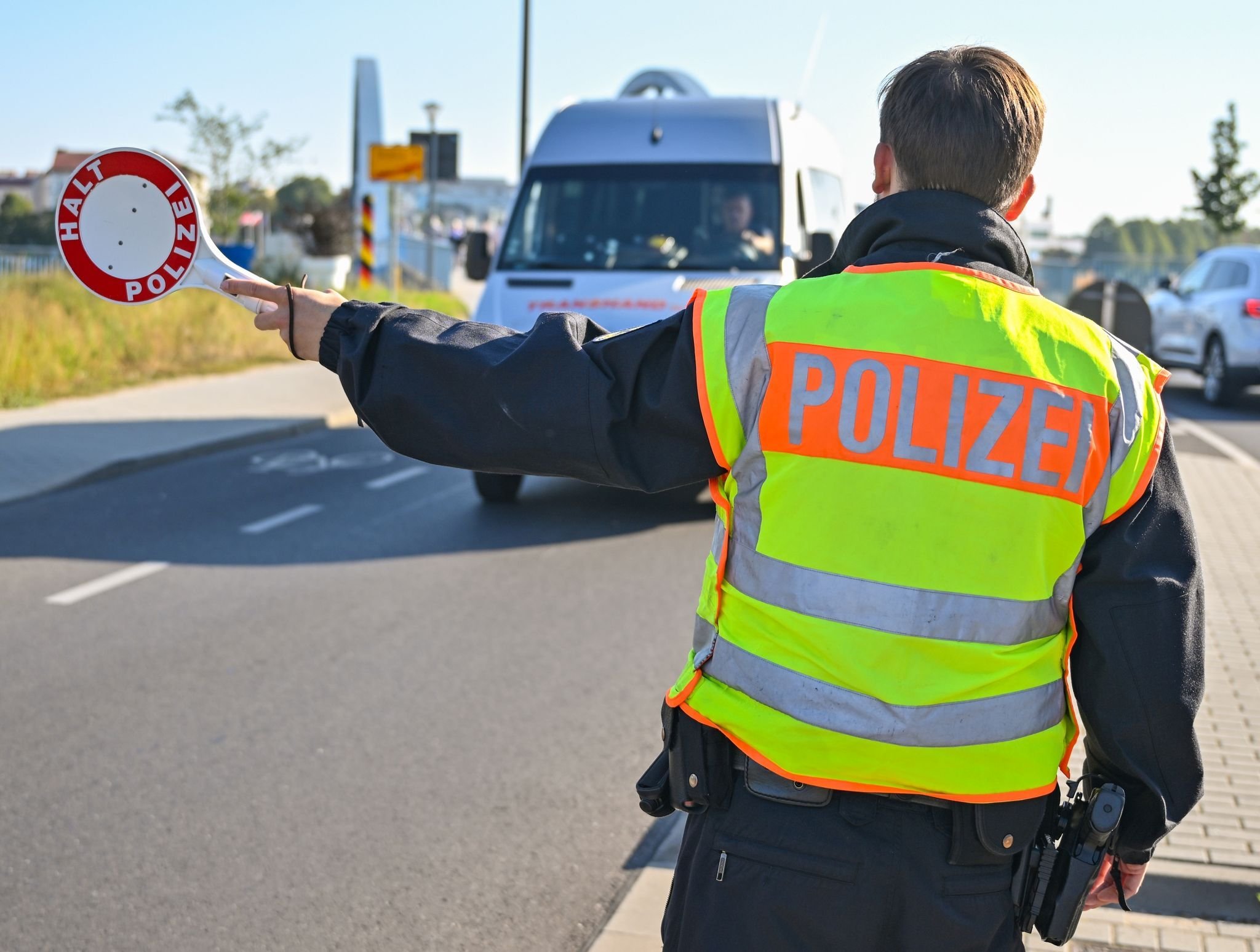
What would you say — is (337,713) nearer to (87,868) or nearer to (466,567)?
(87,868)

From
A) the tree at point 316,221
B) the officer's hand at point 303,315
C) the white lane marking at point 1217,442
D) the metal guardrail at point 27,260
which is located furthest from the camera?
the tree at point 316,221

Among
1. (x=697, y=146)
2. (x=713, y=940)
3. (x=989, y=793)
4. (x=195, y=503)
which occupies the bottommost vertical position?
(x=195, y=503)

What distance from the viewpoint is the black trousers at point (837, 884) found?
1812 mm

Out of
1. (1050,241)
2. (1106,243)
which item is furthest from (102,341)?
(1050,241)

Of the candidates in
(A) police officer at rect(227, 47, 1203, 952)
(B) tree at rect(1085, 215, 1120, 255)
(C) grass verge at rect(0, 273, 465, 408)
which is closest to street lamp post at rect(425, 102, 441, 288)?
(C) grass verge at rect(0, 273, 465, 408)

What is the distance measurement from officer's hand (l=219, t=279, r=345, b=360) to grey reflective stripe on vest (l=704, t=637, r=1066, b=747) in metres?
0.76

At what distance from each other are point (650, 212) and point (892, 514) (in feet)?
26.8

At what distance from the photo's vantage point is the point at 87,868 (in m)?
3.86

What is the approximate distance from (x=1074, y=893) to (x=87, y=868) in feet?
9.55

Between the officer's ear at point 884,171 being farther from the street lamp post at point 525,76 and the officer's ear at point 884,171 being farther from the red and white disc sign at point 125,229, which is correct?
the street lamp post at point 525,76

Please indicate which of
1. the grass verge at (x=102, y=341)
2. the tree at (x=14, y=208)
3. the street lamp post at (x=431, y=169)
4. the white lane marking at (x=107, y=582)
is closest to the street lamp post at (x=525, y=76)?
the street lamp post at (x=431, y=169)

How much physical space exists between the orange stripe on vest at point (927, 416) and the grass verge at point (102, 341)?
1283 cm

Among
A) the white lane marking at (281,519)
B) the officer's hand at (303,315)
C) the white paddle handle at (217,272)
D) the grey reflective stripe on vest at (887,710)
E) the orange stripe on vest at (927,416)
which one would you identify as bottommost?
the white lane marking at (281,519)

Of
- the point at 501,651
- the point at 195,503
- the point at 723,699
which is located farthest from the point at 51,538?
the point at 723,699
